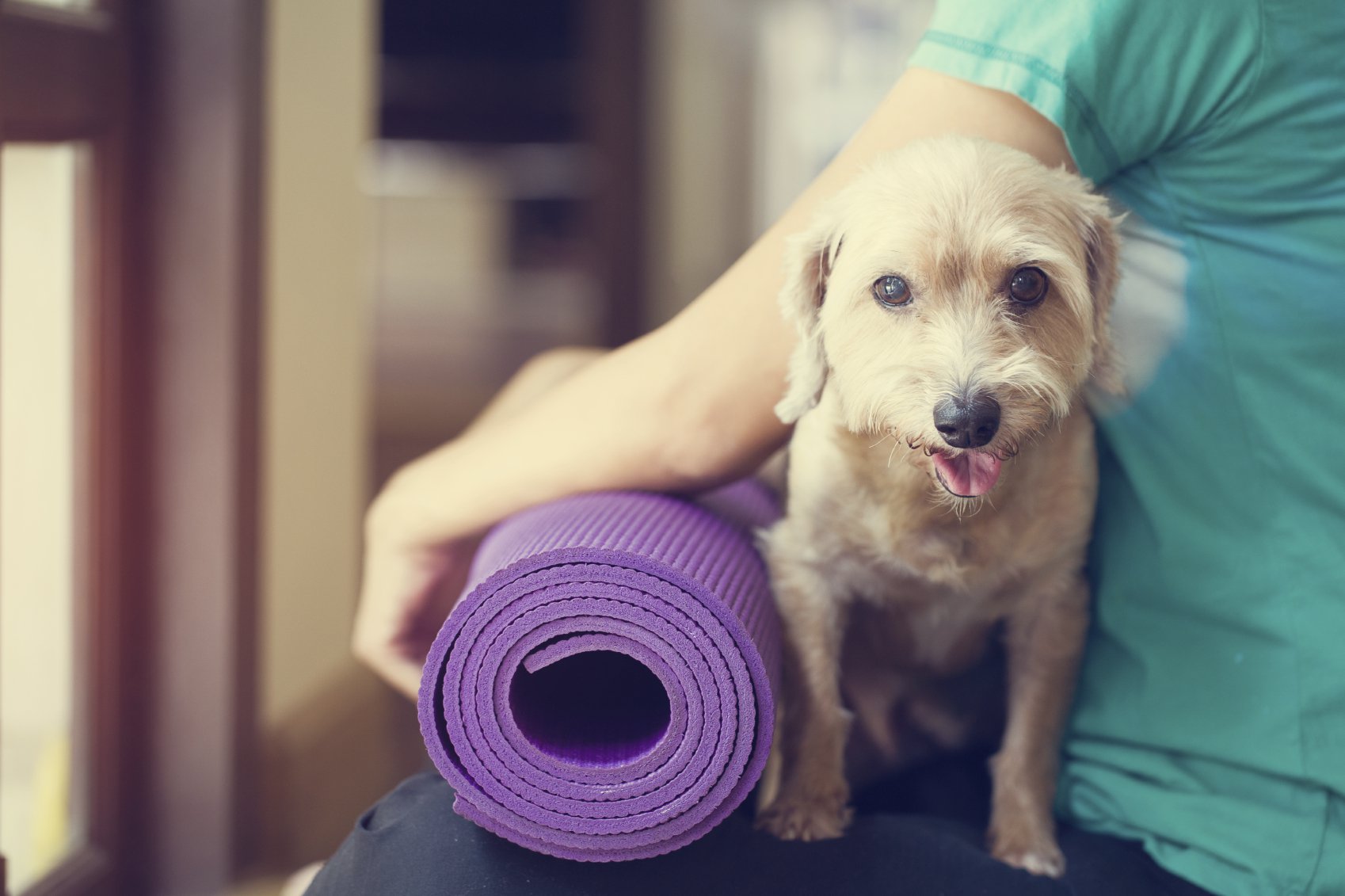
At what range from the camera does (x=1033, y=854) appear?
990 mm

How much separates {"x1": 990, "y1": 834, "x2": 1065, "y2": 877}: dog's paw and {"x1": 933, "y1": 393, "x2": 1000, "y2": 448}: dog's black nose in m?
0.35

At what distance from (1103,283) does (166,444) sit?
1.28 m

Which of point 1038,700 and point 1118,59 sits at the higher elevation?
point 1118,59

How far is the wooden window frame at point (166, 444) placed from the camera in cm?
161

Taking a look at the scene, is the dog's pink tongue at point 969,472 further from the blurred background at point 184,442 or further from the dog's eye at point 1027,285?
the blurred background at point 184,442

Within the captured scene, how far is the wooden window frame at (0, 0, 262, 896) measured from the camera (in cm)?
161

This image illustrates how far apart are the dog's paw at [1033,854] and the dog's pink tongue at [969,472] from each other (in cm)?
31

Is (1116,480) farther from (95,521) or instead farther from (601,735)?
(95,521)

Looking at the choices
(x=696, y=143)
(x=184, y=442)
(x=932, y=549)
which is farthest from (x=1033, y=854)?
(x=696, y=143)

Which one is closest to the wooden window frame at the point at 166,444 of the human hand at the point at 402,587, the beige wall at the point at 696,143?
the human hand at the point at 402,587

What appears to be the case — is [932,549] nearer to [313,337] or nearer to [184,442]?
[184,442]

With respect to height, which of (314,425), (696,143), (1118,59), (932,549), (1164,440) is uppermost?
(696,143)

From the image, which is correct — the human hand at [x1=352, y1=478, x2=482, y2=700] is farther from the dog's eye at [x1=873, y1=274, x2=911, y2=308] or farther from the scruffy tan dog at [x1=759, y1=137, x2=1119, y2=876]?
the dog's eye at [x1=873, y1=274, x2=911, y2=308]

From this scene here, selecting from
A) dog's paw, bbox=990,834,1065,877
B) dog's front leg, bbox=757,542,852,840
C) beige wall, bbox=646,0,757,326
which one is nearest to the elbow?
dog's front leg, bbox=757,542,852,840
